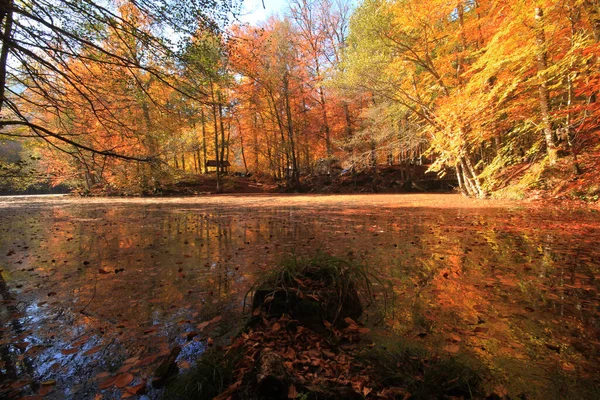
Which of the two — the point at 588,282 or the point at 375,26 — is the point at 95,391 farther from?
the point at 375,26

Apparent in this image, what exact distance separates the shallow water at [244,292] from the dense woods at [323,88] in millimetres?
1583

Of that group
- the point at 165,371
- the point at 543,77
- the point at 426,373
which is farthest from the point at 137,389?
the point at 543,77

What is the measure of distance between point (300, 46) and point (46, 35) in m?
22.3

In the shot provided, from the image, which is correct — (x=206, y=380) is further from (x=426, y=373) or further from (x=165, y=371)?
(x=426, y=373)

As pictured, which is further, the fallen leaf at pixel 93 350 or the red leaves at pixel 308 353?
the fallen leaf at pixel 93 350

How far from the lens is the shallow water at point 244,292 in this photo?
76.1 inches

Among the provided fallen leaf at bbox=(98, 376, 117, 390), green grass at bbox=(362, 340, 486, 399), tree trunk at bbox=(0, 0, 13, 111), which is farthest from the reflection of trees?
tree trunk at bbox=(0, 0, 13, 111)

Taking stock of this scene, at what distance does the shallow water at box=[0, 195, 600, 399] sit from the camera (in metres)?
1.93

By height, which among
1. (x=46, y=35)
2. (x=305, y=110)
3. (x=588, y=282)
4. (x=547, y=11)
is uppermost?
(x=305, y=110)

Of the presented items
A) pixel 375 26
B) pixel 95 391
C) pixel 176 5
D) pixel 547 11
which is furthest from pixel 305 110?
pixel 95 391

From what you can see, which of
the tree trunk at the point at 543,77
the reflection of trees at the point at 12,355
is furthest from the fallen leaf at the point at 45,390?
the tree trunk at the point at 543,77

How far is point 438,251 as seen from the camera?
4.70 m

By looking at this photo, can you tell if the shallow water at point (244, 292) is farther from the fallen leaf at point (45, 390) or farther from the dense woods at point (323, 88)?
the dense woods at point (323, 88)

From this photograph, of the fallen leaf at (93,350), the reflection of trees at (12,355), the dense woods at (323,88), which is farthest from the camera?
the dense woods at (323,88)
